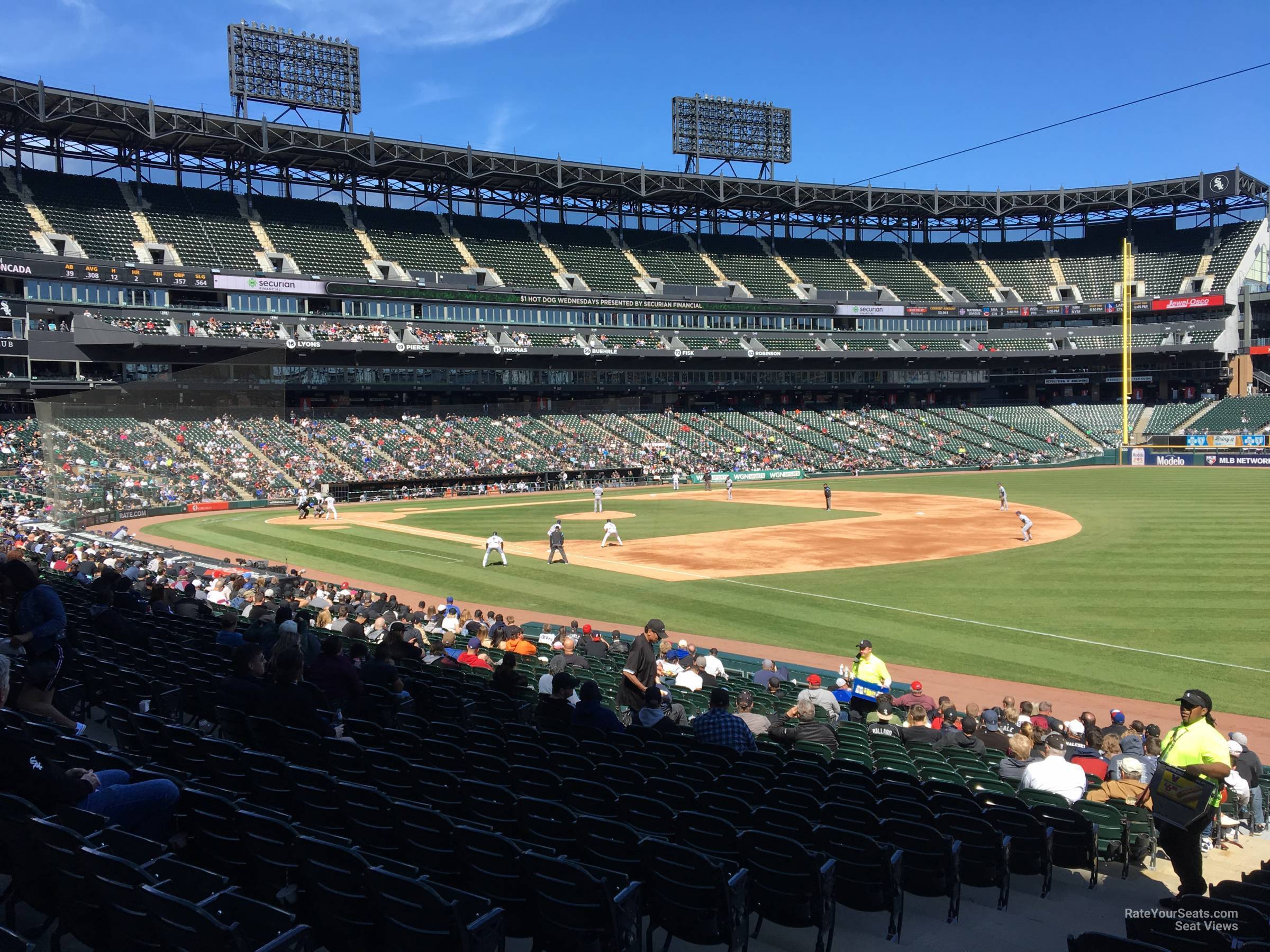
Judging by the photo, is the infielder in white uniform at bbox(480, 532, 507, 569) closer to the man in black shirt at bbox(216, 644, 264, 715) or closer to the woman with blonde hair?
the man in black shirt at bbox(216, 644, 264, 715)

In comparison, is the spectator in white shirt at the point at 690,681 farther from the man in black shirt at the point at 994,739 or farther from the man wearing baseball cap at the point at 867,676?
the man in black shirt at the point at 994,739

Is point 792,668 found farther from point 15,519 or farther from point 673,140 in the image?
point 673,140

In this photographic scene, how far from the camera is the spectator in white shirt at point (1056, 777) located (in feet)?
26.8

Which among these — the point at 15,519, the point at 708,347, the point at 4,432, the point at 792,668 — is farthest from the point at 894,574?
the point at 708,347

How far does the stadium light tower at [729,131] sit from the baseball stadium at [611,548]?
552 millimetres

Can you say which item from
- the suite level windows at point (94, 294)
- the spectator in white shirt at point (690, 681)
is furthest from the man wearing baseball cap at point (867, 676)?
the suite level windows at point (94, 294)

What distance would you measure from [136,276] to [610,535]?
→ 40.1 m

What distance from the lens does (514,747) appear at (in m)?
7.70

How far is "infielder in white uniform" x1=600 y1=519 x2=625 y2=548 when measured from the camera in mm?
32969

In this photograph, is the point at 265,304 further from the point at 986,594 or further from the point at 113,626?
the point at 113,626

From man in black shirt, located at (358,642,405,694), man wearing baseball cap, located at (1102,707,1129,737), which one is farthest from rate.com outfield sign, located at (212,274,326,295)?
man wearing baseball cap, located at (1102,707,1129,737)

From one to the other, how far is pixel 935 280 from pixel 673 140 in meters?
29.7

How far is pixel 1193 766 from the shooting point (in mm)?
6109

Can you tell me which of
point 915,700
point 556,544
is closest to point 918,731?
point 915,700
